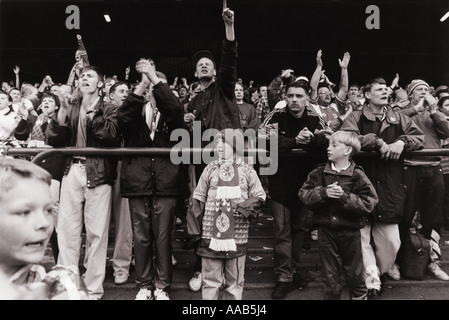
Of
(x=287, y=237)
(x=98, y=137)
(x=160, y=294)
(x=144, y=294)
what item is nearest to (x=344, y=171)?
(x=287, y=237)

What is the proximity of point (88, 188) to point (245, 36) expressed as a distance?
34.8 feet

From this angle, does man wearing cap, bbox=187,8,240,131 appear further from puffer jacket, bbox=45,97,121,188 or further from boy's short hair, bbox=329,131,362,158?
boy's short hair, bbox=329,131,362,158

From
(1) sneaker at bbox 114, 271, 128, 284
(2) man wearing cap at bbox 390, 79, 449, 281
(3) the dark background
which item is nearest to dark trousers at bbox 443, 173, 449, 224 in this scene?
(2) man wearing cap at bbox 390, 79, 449, 281

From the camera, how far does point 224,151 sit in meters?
3.55

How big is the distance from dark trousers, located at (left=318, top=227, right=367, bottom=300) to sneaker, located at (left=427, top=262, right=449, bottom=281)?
43.7 inches

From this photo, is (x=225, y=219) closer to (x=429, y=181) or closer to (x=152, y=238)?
(x=152, y=238)

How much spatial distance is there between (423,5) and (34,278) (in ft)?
40.4

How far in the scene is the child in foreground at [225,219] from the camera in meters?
3.36

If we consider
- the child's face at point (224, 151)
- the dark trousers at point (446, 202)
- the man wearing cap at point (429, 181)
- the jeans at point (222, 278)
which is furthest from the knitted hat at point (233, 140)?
the dark trousers at point (446, 202)

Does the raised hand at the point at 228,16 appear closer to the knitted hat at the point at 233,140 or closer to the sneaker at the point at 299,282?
the knitted hat at the point at 233,140
